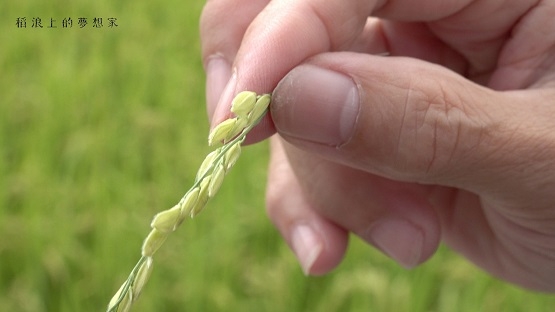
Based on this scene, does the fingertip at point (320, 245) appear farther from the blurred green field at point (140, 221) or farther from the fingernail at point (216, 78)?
the blurred green field at point (140, 221)

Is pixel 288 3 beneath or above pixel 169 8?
above

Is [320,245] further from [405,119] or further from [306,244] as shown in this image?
[405,119]

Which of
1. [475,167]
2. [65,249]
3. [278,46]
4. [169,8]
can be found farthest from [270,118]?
[169,8]

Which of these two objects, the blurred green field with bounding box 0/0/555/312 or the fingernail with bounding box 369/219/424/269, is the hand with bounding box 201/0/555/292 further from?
the blurred green field with bounding box 0/0/555/312

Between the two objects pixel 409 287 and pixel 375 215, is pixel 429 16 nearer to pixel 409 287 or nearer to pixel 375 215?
pixel 375 215

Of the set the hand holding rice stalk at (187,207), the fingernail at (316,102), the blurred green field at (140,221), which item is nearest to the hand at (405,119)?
the fingernail at (316,102)

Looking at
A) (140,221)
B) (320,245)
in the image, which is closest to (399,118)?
(320,245)
